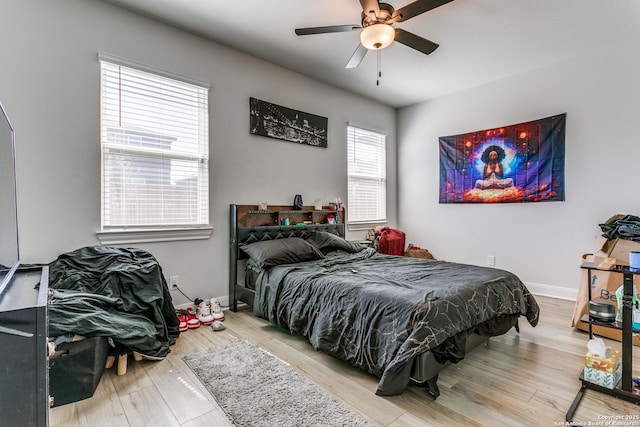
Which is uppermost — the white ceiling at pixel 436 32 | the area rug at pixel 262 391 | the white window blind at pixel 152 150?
the white ceiling at pixel 436 32

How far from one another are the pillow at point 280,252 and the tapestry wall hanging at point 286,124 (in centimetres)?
131

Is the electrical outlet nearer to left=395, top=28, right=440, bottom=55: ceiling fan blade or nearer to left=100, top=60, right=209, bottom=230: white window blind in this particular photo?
left=100, top=60, right=209, bottom=230: white window blind

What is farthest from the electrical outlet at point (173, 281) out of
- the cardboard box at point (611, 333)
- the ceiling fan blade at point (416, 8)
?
the cardboard box at point (611, 333)

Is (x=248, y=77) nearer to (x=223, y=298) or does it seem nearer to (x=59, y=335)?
(x=223, y=298)

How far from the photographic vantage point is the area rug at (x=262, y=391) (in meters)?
1.56

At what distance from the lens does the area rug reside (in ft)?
5.12

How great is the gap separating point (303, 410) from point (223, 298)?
1.94m

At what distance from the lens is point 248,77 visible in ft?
11.5

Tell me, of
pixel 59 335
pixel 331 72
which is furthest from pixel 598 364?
pixel 331 72

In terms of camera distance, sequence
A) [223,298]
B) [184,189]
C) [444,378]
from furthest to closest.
Result: [223,298]
[184,189]
[444,378]

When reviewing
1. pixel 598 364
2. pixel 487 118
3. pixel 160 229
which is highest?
pixel 487 118

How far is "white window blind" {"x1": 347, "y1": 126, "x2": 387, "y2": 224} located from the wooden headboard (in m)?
0.61

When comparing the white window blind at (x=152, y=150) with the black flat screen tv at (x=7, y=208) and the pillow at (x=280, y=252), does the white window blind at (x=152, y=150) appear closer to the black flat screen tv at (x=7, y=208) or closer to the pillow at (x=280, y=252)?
the pillow at (x=280, y=252)

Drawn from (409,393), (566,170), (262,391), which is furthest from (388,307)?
(566,170)
